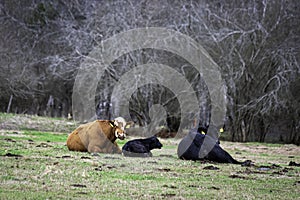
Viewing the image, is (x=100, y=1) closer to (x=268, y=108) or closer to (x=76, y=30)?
(x=76, y=30)

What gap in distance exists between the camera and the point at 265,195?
6840mm

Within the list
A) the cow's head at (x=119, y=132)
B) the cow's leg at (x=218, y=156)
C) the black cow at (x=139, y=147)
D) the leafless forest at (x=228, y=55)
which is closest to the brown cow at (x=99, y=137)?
the cow's head at (x=119, y=132)

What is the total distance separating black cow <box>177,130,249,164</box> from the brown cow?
66.0 inches

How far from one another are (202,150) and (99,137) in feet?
9.00

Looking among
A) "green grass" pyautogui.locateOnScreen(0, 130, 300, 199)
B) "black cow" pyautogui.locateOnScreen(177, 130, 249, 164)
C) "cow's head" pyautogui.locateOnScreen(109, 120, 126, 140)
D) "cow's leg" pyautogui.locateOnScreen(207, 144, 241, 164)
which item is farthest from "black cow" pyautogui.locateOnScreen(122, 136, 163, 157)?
"cow's leg" pyautogui.locateOnScreen(207, 144, 241, 164)

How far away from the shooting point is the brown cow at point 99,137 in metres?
12.4

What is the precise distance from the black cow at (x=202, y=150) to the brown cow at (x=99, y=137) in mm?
1677

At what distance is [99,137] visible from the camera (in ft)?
40.8

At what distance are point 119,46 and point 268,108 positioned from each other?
916 cm

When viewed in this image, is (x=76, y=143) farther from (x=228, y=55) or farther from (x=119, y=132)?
(x=228, y=55)

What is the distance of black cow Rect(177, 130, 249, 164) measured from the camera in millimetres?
11320

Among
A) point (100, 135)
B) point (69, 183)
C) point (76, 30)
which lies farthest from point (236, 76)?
point (69, 183)

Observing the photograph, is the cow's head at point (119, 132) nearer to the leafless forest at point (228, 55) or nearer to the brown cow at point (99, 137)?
the brown cow at point (99, 137)

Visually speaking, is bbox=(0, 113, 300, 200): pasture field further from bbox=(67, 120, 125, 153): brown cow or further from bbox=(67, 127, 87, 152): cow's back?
bbox=(67, 127, 87, 152): cow's back
